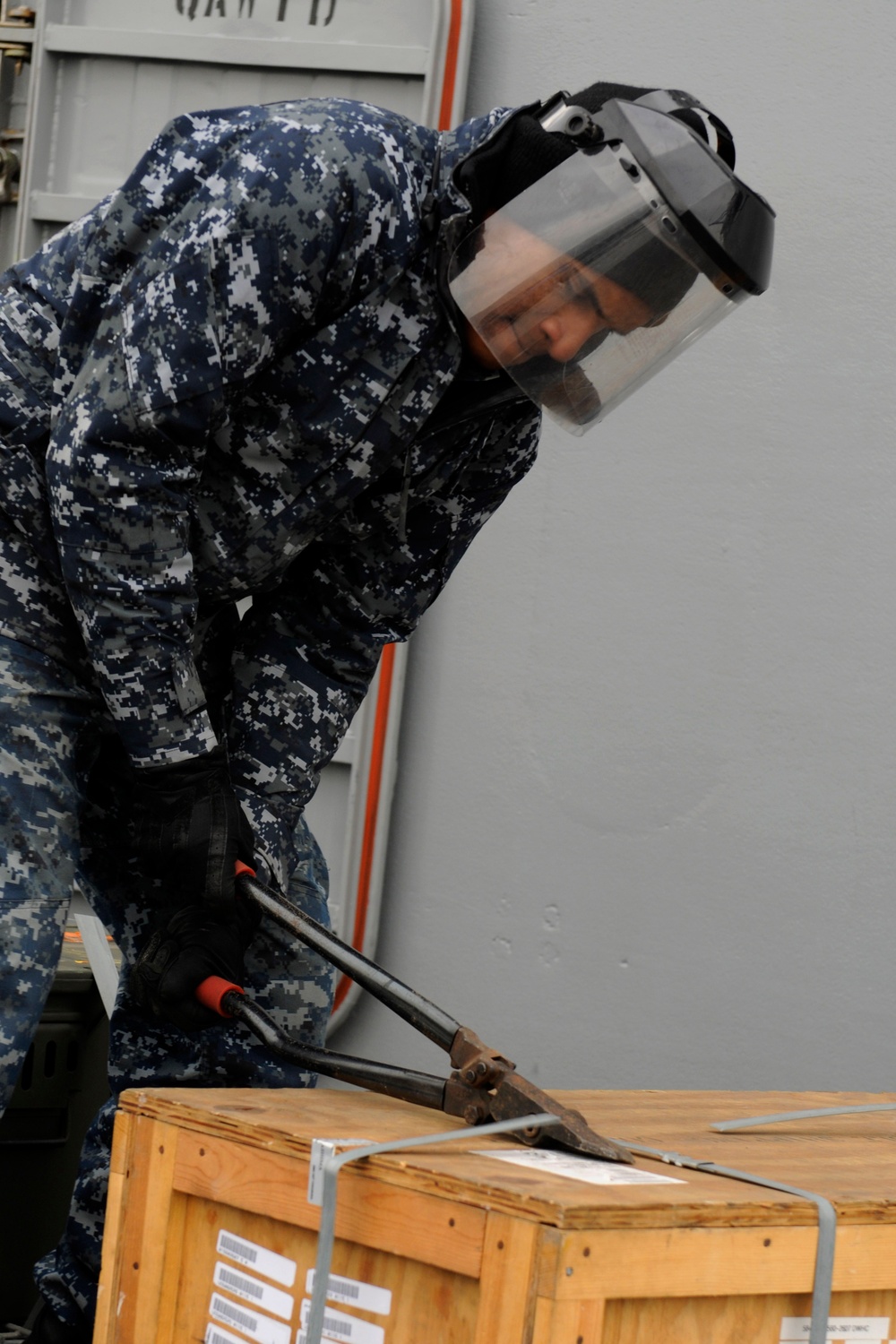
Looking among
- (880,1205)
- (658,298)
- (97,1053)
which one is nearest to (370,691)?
(97,1053)

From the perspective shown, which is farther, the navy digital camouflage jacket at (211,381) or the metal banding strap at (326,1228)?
the navy digital camouflage jacket at (211,381)

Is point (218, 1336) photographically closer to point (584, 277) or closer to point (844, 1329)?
point (844, 1329)

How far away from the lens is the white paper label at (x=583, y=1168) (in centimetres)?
117

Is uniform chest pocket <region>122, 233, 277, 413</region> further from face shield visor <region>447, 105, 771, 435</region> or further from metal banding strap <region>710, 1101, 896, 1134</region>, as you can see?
metal banding strap <region>710, 1101, 896, 1134</region>

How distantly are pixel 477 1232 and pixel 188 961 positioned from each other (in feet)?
1.91

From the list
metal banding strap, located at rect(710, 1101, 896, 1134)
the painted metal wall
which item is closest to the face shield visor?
metal banding strap, located at rect(710, 1101, 896, 1134)

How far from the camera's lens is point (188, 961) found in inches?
63.0

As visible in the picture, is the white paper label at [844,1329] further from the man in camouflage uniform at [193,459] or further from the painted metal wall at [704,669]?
the painted metal wall at [704,669]

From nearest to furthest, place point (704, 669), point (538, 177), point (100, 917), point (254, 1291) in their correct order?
point (254, 1291), point (538, 177), point (100, 917), point (704, 669)

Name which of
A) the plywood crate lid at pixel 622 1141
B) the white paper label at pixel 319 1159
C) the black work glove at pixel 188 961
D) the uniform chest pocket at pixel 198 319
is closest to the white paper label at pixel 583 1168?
the plywood crate lid at pixel 622 1141

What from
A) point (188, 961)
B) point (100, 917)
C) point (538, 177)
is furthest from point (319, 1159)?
point (538, 177)

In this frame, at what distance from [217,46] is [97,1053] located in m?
1.88

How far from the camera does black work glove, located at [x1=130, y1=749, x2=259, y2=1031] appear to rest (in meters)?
1.61

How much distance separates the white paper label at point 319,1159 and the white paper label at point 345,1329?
0.32 ft
